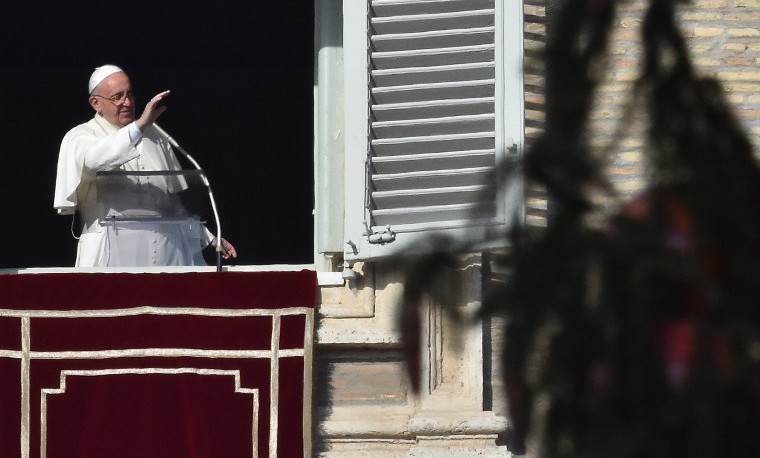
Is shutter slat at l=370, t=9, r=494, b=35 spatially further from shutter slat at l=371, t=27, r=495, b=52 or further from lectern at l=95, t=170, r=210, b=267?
lectern at l=95, t=170, r=210, b=267

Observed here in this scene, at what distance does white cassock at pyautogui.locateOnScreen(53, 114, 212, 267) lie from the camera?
7.20m

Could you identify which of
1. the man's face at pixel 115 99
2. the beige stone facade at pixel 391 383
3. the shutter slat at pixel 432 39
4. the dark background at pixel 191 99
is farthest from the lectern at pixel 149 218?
the dark background at pixel 191 99

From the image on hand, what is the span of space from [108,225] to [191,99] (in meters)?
5.40

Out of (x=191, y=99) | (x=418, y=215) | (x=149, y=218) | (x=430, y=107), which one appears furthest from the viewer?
(x=191, y=99)

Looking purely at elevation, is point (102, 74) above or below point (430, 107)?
above

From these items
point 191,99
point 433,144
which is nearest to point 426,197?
point 433,144

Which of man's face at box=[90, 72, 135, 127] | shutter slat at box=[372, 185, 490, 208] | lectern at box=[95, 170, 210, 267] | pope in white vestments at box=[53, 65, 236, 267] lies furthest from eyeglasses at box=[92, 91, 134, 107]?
shutter slat at box=[372, 185, 490, 208]

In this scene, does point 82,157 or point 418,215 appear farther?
point 82,157

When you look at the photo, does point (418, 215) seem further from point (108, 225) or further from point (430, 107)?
point (108, 225)

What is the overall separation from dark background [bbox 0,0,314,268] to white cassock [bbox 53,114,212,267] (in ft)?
14.2

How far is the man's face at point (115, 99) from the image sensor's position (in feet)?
24.3

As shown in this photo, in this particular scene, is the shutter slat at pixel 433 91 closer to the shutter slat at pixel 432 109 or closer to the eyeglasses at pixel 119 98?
the shutter slat at pixel 432 109

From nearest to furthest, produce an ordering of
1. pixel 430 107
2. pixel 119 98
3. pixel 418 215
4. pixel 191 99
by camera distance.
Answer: pixel 418 215, pixel 430 107, pixel 119 98, pixel 191 99

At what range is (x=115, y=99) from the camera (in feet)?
24.3
